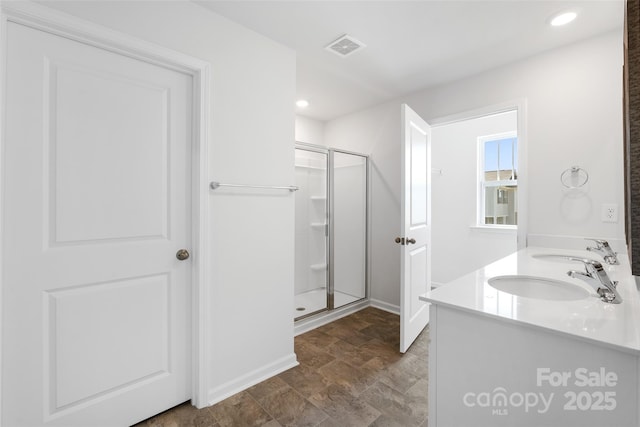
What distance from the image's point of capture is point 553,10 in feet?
5.73

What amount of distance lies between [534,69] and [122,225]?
9.91ft

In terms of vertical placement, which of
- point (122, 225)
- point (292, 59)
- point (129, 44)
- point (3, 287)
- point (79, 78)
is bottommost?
point (3, 287)

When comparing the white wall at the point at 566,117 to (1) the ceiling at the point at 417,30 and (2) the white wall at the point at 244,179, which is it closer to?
(1) the ceiling at the point at 417,30

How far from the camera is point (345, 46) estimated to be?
2127 millimetres

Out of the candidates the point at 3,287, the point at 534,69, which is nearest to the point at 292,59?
the point at 534,69

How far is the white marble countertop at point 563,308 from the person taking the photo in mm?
772

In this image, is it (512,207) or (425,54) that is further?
(512,207)

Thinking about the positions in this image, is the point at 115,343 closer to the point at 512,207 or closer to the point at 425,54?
the point at 425,54

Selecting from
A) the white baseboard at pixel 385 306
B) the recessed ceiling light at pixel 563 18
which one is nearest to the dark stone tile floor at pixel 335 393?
the white baseboard at pixel 385 306

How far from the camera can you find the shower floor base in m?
3.02

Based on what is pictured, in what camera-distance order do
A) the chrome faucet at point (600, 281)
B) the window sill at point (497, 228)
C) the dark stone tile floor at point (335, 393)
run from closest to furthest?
the chrome faucet at point (600, 281) → the dark stone tile floor at point (335, 393) → the window sill at point (497, 228)

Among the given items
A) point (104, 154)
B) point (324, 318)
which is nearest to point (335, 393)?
point (324, 318)

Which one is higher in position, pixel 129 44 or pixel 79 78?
pixel 129 44

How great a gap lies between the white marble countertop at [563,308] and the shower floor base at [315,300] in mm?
1985
